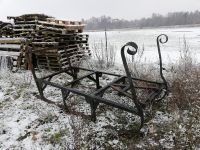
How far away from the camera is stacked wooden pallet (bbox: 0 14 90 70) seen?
22.0ft

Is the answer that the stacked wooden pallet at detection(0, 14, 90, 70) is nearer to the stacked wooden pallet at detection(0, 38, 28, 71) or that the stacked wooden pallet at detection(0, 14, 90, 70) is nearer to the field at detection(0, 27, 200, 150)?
the stacked wooden pallet at detection(0, 38, 28, 71)

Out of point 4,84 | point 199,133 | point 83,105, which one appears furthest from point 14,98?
point 199,133

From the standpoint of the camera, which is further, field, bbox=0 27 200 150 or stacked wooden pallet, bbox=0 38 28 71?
stacked wooden pallet, bbox=0 38 28 71

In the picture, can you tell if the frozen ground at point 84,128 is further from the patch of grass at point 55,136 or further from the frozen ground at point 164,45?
the frozen ground at point 164,45

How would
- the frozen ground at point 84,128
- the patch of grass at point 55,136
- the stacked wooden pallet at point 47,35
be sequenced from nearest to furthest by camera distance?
the frozen ground at point 84,128, the patch of grass at point 55,136, the stacked wooden pallet at point 47,35

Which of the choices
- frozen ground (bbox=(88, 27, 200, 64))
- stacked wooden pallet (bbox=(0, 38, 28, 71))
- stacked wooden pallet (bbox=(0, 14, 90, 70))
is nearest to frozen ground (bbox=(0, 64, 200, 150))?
stacked wooden pallet (bbox=(0, 14, 90, 70))

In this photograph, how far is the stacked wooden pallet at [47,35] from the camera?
6.71 metres

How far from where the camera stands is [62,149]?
3.38 metres

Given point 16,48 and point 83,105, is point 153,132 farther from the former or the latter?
point 16,48

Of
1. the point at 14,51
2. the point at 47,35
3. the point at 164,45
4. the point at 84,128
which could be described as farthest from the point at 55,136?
the point at 164,45

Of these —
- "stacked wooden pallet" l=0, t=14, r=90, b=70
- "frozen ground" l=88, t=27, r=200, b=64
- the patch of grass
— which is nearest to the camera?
the patch of grass

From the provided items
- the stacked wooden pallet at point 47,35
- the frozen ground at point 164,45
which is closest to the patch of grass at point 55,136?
the stacked wooden pallet at point 47,35

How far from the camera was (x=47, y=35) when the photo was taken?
6859 millimetres

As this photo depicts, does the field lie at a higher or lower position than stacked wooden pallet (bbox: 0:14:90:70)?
lower
